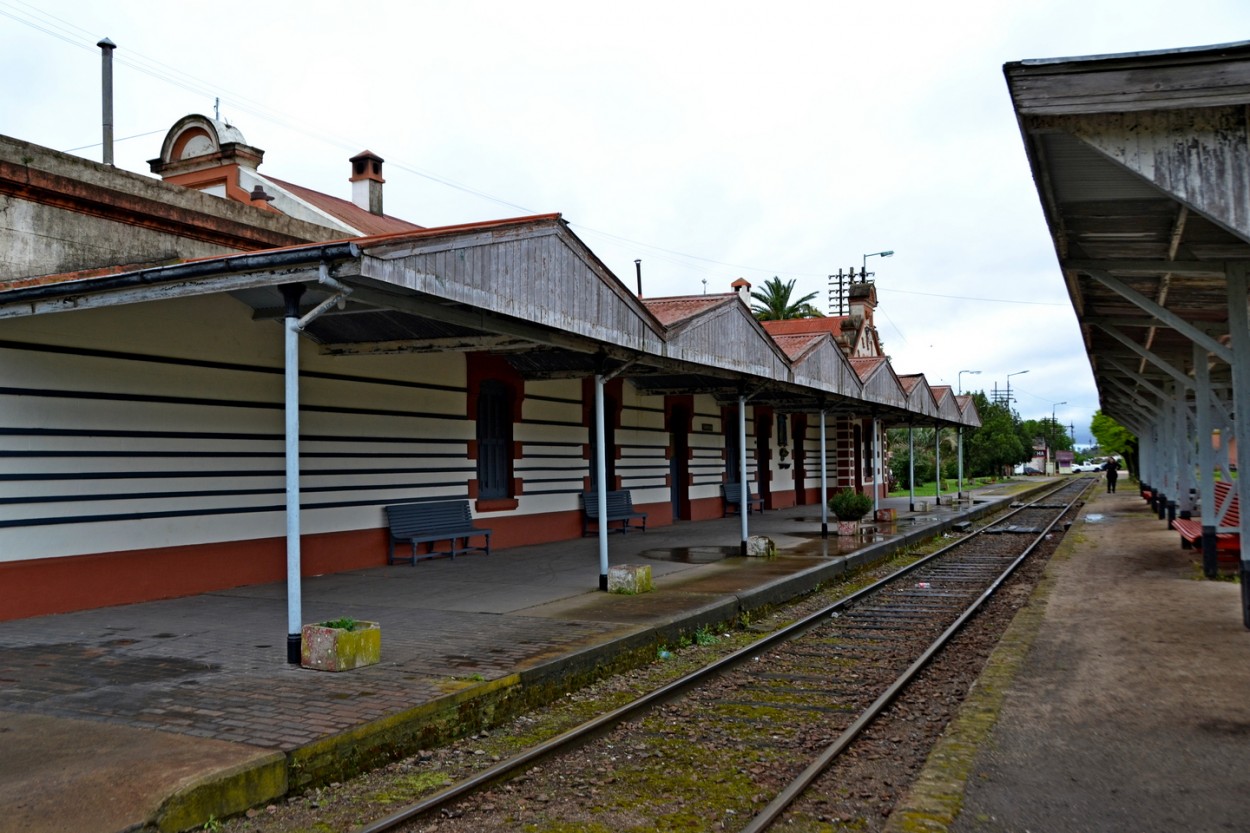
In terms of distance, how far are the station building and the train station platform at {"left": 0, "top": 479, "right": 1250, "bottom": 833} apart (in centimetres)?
72

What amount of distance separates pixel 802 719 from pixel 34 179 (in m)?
8.75

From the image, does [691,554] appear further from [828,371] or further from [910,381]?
[910,381]

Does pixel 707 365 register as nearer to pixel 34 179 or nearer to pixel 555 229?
pixel 555 229

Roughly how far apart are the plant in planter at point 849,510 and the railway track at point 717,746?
24.4 feet

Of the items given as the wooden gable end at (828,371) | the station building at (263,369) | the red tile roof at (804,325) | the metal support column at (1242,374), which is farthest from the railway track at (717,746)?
the red tile roof at (804,325)

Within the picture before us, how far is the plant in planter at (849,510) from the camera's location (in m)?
18.5

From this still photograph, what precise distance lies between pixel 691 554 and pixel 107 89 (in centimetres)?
1258

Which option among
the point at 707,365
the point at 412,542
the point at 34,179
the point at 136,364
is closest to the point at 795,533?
the point at 707,365

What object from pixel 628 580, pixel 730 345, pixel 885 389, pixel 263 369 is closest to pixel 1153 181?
pixel 628 580

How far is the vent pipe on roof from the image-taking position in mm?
16203

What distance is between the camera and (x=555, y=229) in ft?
30.9

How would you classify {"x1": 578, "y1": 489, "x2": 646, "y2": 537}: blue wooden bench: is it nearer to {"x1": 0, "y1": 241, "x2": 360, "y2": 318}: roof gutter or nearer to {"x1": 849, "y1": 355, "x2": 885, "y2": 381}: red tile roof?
{"x1": 849, "y1": 355, "x2": 885, "y2": 381}: red tile roof

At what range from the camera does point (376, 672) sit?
6789mm

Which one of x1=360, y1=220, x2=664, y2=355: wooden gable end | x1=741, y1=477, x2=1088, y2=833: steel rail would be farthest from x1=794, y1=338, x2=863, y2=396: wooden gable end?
x1=360, y1=220, x2=664, y2=355: wooden gable end
